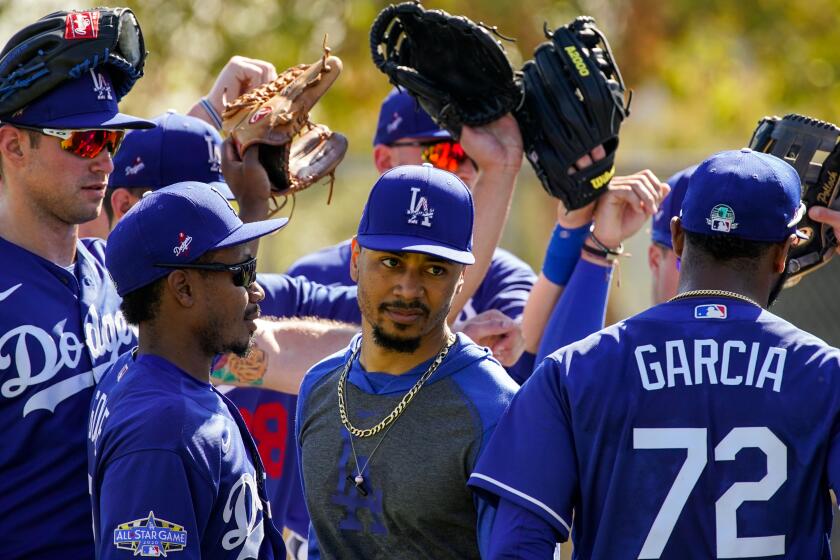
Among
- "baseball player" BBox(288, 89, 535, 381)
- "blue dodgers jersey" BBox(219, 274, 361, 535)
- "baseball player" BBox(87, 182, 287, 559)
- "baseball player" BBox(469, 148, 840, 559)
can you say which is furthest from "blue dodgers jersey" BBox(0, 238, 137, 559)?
"baseball player" BBox(288, 89, 535, 381)

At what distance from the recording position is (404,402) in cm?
360

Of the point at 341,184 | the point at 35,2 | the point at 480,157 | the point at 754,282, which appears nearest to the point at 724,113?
the point at 341,184

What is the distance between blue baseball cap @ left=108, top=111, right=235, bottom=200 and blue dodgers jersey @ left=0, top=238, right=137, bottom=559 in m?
0.99

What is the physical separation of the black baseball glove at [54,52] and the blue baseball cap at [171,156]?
2.28ft

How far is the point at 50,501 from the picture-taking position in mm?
3873

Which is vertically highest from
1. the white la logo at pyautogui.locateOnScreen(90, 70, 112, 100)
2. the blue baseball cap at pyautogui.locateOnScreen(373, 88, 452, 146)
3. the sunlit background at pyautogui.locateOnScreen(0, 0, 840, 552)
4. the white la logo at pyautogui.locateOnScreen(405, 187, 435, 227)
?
the sunlit background at pyautogui.locateOnScreen(0, 0, 840, 552)

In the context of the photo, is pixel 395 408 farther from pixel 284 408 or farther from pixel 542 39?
pixel 542 39

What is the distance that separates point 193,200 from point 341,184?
997cm

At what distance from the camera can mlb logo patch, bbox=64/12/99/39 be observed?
4223mm

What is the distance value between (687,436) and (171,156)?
105 inches

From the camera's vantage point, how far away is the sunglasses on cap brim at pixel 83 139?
4.18m

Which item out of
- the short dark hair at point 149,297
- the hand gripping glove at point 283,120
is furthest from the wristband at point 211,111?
the short dark hair at point 149,297

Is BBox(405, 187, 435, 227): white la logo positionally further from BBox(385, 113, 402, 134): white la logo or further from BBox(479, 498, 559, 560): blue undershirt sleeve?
BBox(385, 113, 402, 134): white la logo

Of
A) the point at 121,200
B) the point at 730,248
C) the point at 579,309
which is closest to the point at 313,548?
the point at 730,248
